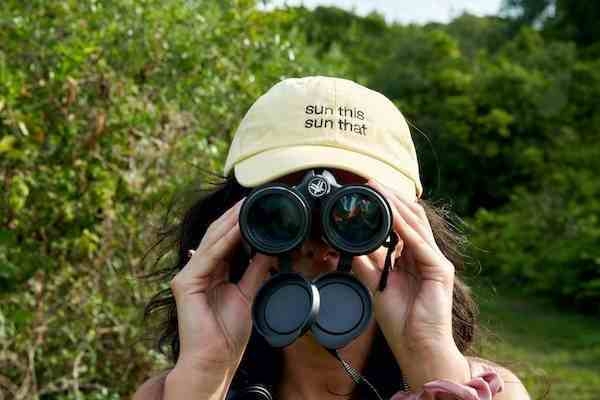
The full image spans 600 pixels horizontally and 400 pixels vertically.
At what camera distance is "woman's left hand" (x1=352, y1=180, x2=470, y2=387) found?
199 cm

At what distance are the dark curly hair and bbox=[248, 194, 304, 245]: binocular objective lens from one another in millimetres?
214

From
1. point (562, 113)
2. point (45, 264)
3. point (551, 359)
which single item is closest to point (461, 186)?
point (562, 113)

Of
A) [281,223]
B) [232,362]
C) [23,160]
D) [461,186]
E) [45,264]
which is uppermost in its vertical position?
[281,223]

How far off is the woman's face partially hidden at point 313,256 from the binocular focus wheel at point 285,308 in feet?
0.40

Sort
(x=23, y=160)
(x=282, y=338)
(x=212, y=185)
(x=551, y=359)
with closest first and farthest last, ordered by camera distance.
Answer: (x=282, y=338), (x=212, y=185), (x=23, y=160), (x=551, y=359)

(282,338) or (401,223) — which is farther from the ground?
(401,223)

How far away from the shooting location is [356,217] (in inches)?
76.7

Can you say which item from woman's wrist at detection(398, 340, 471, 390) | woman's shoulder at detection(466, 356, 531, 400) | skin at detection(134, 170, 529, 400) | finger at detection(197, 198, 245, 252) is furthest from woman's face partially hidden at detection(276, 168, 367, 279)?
woman's shoulder at detection(466, 356, 531, 400)

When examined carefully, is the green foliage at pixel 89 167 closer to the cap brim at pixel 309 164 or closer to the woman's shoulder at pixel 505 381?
the cap brim at pixel 309 164

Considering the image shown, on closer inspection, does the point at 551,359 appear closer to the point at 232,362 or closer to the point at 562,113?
the point at 232,362

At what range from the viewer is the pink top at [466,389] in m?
1.91

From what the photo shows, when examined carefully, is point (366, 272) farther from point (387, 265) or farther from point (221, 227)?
point (221, 227)

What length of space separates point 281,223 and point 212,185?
2.30ft

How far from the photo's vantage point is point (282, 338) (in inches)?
73.6
